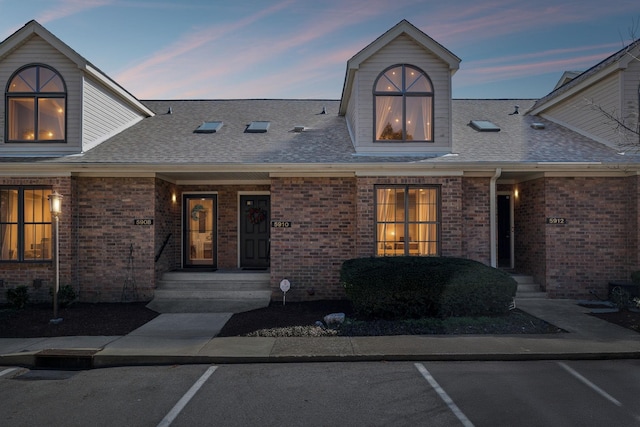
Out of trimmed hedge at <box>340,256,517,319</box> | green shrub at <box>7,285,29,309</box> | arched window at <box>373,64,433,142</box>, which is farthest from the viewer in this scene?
arched window at <box>373,64,433,142</box>

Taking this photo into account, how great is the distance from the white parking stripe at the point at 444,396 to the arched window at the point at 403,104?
6.37 metres

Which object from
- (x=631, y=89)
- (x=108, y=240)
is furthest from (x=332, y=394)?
(x=631, y=89)

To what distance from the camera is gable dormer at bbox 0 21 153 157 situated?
34.1 feet

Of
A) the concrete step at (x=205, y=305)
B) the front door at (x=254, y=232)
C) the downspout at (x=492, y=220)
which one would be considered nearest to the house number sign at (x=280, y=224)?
the concrete step at (x=205, y=305)

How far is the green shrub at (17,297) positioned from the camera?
936 cm

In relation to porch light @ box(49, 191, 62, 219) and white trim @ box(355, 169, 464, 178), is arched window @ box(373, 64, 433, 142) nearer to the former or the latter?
white trim @ box(355, 169, 464, 178)

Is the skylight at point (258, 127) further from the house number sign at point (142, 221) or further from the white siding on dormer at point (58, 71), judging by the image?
the white siding on dormer at point (58, 71)

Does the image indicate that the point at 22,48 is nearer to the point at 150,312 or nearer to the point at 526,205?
the point at 150,312

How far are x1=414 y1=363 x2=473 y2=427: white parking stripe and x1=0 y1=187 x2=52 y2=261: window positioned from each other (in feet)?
30.4

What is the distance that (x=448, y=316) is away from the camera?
8047 millimetres

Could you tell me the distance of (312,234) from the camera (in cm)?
1024

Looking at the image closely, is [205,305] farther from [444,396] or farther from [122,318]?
[444,396]

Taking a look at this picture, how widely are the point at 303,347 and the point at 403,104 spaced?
6894 millimetres

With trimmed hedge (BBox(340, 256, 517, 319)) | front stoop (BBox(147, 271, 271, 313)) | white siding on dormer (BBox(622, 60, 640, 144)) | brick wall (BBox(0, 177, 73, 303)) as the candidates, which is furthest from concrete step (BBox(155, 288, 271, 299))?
white siding on dormer (BBox(622, 60, 640, 144))
